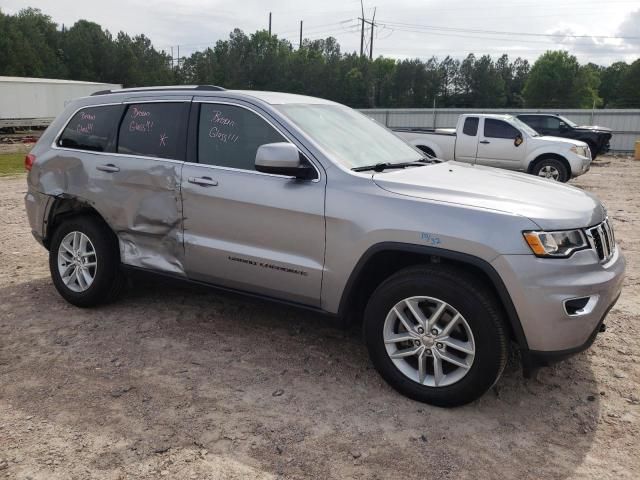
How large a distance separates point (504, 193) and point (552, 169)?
11.3m

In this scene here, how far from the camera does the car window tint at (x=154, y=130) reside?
4.20 metres

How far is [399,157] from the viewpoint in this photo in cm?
415

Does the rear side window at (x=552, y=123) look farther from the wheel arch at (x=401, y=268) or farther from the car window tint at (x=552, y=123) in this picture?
the wheel arch at (x=401, y=268)

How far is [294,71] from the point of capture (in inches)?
2960

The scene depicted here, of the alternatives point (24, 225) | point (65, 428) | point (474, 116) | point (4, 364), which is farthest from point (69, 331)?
point (474, 116)

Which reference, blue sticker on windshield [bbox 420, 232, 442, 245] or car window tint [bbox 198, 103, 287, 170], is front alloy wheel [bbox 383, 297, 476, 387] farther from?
car window tint [bbox 198, 103, 287, 170]

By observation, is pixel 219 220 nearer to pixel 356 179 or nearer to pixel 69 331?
pixel 356 179

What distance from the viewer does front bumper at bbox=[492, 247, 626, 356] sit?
2928mm

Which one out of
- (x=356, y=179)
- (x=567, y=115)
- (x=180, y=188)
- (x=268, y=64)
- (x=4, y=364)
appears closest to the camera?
(x=356, y=179)

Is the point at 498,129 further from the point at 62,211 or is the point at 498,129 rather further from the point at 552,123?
the point at 62,211

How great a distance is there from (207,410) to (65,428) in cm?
75

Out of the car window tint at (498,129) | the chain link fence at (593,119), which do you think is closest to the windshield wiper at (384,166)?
the car window tint at (498,129)

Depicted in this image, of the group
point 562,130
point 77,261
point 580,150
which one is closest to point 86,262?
point 77,261

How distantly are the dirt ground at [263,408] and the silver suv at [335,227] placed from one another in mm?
318
